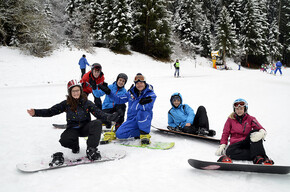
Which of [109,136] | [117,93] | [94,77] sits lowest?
[109,136]

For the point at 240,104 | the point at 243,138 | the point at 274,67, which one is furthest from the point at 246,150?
the point at 274,67

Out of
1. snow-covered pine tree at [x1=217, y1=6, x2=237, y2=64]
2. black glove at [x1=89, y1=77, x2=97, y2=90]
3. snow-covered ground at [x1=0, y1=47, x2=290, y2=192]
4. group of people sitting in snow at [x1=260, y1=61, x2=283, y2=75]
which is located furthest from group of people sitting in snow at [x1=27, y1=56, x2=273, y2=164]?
snow-covered pine tree at [x1=217, y1=6, x2=237, y2=64]

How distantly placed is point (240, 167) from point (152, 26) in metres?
26.5

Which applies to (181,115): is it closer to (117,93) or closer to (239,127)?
(239,127)

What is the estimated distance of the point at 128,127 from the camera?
161 inches

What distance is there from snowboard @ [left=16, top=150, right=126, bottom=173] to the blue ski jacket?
0.73 metres

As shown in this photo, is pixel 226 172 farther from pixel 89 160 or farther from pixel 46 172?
pixel 46 172

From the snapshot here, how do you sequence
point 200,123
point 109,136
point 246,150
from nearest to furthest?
1. point 246,150
2. point 109,136
3. point 200,123

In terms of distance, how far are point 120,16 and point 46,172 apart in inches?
957

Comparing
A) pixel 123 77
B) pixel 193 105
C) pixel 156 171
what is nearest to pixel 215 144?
pixel 156 171

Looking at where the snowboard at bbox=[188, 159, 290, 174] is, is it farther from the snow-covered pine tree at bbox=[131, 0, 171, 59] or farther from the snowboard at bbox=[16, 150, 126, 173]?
the snow-covered pine tree at bbox=[131, 0, 171, 59]

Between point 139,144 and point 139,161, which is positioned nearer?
point 139,161

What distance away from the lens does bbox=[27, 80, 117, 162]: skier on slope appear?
3008 mm

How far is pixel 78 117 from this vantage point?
3135mm
